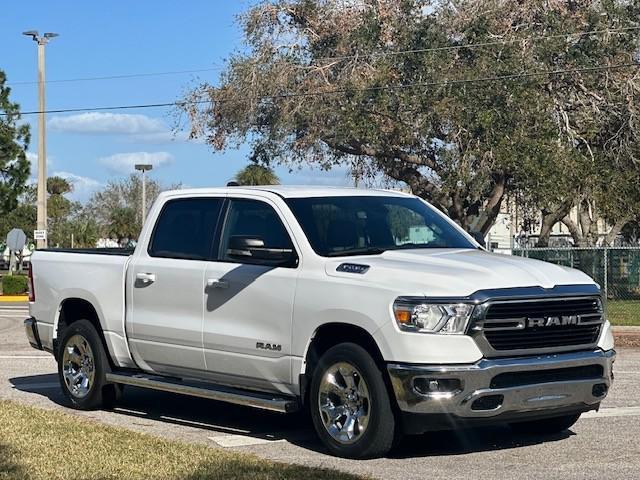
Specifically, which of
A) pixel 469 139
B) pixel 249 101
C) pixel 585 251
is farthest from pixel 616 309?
pixel 249 101

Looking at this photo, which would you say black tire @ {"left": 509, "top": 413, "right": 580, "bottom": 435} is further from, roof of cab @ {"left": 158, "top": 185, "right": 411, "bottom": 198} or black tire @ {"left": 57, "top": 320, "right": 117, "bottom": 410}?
black tire @ {"left": 57, "top": 320, "right": 117, "bottom": 410}

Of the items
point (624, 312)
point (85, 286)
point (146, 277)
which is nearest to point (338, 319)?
point (146, 277)

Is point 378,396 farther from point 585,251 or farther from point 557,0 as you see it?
point 557,0

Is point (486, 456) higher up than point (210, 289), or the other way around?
point (210, 289)

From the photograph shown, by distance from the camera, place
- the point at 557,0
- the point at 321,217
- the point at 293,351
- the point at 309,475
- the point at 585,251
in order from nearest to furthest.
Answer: the point at 309,475, the point at 293,351, the point at 321,217, the point at 585,251, the point at 557,0

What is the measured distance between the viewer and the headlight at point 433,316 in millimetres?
7324

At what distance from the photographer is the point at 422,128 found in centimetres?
2955

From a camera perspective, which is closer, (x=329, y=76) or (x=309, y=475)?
(x=309, y=475)

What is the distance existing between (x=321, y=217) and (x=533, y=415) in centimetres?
234

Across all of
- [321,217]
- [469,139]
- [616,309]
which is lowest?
[616,309]

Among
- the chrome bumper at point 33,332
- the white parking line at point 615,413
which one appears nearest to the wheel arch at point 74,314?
the chrome bumper at point 33,332

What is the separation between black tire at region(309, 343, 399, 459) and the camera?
7551 millimetres

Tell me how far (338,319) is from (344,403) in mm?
615

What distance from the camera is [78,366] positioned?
1031 centimetres
